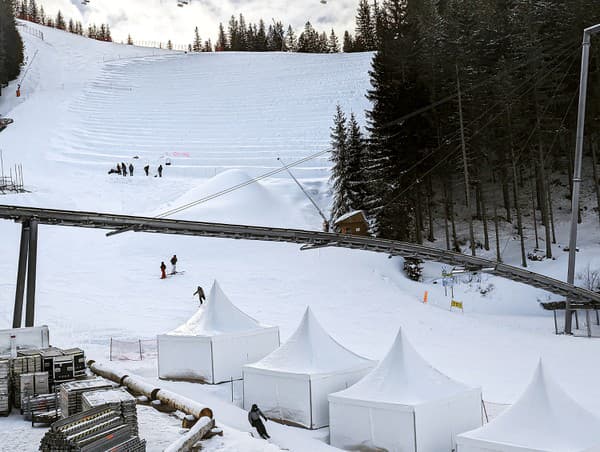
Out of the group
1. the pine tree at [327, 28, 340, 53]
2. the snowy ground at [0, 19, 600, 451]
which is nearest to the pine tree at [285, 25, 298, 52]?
the pine tree at [327, 28, 340, 53]

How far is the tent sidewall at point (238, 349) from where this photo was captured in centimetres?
2433

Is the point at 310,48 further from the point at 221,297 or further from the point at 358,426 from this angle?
the point at 358,426

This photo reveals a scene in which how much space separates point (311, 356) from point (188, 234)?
26.6 feet

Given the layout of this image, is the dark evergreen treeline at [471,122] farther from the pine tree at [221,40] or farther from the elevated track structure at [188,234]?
the pine tree at [221,40]

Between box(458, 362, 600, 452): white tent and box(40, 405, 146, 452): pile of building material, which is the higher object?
box(40, 405, 146, 452): pile of building material

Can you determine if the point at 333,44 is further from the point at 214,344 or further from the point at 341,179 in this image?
the point at 214,344

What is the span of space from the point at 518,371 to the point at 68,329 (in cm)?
2082

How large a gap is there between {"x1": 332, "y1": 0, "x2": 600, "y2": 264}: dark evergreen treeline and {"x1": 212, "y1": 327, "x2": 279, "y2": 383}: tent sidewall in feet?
68.5

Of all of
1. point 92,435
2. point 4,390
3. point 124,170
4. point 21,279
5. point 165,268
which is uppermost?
point 124,170

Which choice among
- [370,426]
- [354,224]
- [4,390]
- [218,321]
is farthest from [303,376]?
[354,224]

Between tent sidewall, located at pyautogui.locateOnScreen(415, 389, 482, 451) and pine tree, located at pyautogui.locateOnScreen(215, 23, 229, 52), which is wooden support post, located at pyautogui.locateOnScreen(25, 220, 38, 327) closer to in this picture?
tent sidewall, located at pyautogui.locateOnScreen(415, 389, 482, 451)

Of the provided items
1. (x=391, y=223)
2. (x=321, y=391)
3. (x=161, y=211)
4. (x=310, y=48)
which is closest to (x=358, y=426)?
(x=321, y=391)

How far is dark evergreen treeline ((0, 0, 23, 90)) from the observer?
9516 centimetres

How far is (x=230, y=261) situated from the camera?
42438 millimetres
